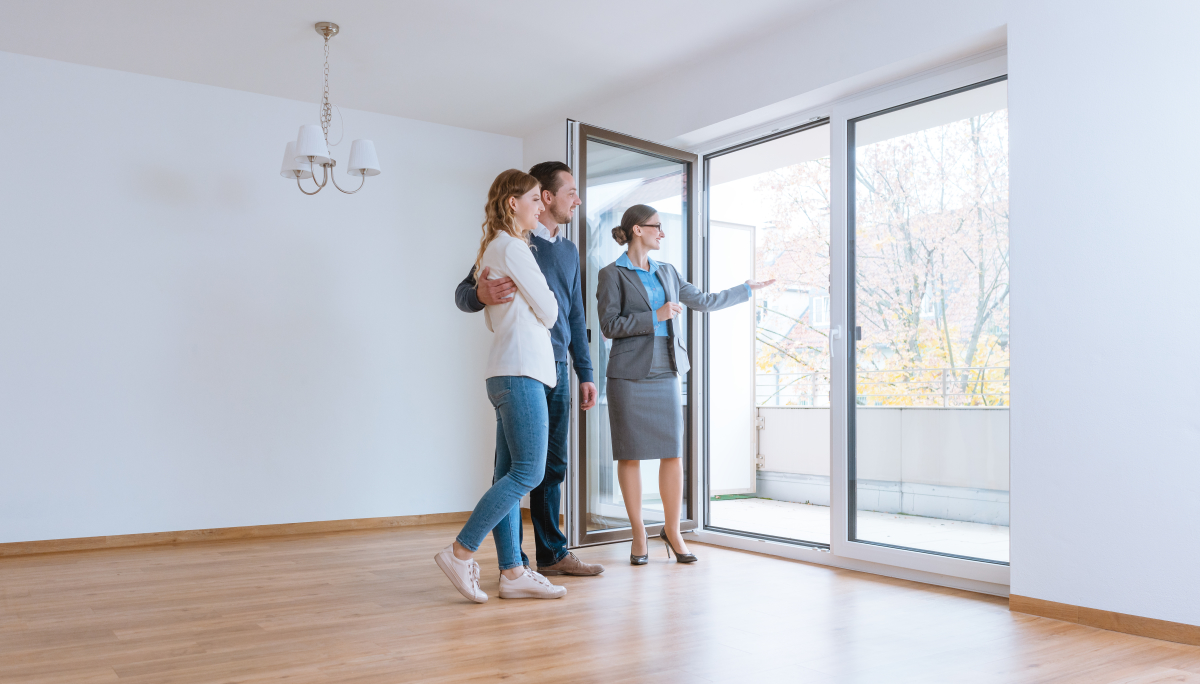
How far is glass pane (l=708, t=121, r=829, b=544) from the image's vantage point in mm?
5750

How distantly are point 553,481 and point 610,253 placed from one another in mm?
1274

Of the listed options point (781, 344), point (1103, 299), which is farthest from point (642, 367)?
point (781, 344)

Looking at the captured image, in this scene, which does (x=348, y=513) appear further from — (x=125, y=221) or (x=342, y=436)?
(x=125, y=221)

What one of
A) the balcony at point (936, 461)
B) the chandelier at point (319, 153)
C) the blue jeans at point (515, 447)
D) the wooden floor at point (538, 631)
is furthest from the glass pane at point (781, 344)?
the blue jeans at point (515, 447)


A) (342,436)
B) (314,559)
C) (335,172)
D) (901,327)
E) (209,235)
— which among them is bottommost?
(314,559)

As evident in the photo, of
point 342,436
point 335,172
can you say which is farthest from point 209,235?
point 342,436

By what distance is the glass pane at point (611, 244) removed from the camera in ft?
12.2

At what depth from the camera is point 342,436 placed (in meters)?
4.53

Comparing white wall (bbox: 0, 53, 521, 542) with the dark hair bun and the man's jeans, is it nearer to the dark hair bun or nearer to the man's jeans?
the dark hair bun

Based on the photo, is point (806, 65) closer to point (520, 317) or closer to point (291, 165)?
point (520, 317)

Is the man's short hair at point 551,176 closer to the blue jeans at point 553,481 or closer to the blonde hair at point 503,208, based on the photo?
the blonde hair at point 503,208

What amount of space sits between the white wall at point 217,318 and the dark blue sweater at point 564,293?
181 cm

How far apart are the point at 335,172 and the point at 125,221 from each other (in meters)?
1.05

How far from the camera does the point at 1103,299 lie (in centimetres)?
249
